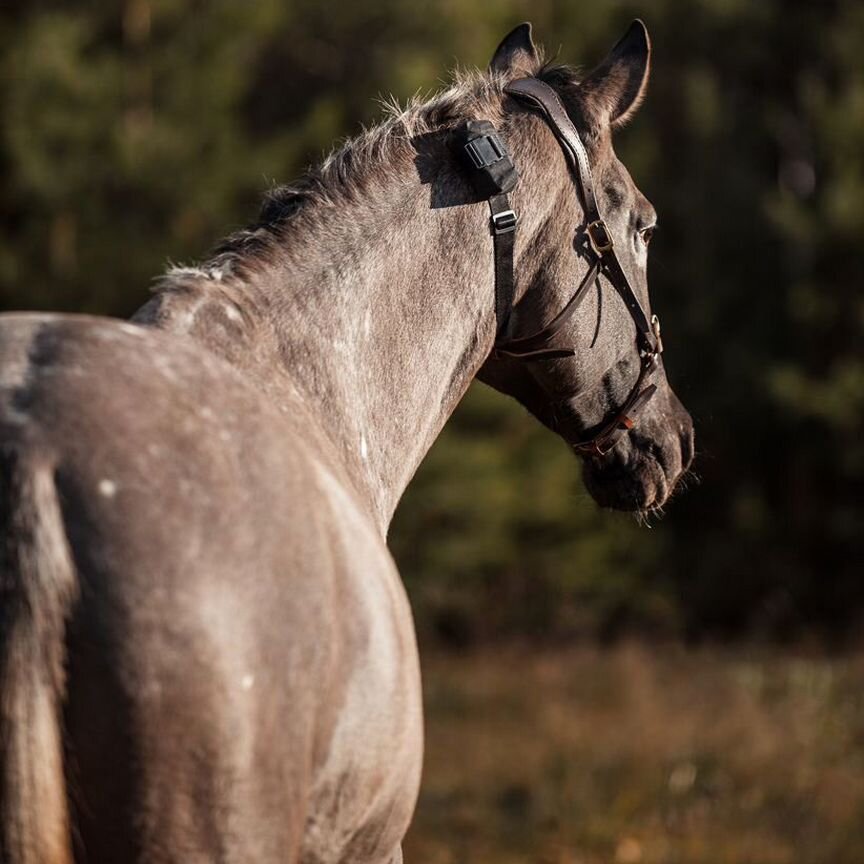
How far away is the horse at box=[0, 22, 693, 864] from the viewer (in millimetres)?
Answer: 1917

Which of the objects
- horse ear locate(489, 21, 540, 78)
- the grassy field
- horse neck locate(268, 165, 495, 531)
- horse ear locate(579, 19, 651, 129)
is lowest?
the grassy field

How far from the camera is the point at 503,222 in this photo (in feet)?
10.1

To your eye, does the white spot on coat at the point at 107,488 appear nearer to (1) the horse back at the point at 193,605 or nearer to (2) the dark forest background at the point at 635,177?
(1) the horse back at the point at 193,605

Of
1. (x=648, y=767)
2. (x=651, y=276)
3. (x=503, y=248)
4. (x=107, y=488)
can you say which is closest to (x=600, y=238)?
(x=503, y=248)

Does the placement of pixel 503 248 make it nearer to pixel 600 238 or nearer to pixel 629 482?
pixel 600 238

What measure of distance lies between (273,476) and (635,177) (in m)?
16.7

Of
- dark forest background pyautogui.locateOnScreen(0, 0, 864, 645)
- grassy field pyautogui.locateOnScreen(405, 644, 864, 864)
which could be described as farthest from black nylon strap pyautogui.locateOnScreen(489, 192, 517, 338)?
dark forest background pyautogui.locateOnScreen(0, 0, 864, 645)

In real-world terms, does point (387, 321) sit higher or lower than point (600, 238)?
lower

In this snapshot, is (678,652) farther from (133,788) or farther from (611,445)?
(133,788)

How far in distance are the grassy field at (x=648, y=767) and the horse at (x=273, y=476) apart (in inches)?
186

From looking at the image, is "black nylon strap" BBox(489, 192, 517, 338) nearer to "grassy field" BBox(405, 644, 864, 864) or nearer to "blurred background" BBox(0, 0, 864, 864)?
"grassy field" BBox(405, 644, 864, 864)

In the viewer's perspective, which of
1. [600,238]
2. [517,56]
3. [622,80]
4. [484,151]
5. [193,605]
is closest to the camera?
[193,605]

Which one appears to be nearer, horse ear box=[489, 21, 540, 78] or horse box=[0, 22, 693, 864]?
horse box=[0, 22, 693, 864]

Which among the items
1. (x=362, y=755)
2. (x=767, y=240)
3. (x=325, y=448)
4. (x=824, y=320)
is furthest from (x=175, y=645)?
(x=767, y=240)
